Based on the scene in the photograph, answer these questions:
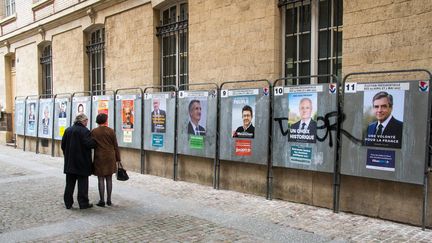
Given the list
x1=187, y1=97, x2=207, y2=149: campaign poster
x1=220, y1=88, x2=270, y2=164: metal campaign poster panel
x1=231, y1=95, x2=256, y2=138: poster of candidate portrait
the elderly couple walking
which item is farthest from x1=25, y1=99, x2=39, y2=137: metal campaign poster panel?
x1=231, y1=95, x2=256, y2=138: poster of candidate portrait

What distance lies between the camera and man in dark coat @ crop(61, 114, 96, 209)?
23.4 ft

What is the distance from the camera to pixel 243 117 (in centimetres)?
801

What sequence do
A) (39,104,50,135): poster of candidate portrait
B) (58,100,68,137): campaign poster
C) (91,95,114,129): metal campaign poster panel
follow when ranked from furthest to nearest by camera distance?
1. (39,104,50,135): poster of candidate portrait
2. (58,100,68,137): campaign poster
3. (91,95,114,129): metal campaign poster panel

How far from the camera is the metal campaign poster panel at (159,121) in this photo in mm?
9641

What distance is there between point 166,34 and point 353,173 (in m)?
6.39

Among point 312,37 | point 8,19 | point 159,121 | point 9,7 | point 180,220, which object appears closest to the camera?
point 180,220

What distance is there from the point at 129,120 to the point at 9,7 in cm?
1344

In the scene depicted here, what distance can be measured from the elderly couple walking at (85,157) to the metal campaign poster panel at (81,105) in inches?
213

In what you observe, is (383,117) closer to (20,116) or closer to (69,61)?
(69,61)

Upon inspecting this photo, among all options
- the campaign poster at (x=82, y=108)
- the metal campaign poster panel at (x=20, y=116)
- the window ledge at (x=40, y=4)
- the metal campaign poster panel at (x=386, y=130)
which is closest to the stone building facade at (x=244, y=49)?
the window ledge at (x=40, y=4)

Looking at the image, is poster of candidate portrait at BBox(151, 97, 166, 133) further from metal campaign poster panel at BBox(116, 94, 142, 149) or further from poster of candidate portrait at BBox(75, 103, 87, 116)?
poster of candidate portrait at BBox(75, 103, 87, 116)

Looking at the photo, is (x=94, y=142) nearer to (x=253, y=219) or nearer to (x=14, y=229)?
(x=14, y=229)

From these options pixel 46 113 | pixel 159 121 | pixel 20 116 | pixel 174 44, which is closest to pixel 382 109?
pixel 159 121

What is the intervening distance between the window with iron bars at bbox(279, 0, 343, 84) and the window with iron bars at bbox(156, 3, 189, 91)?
3.04 metres
